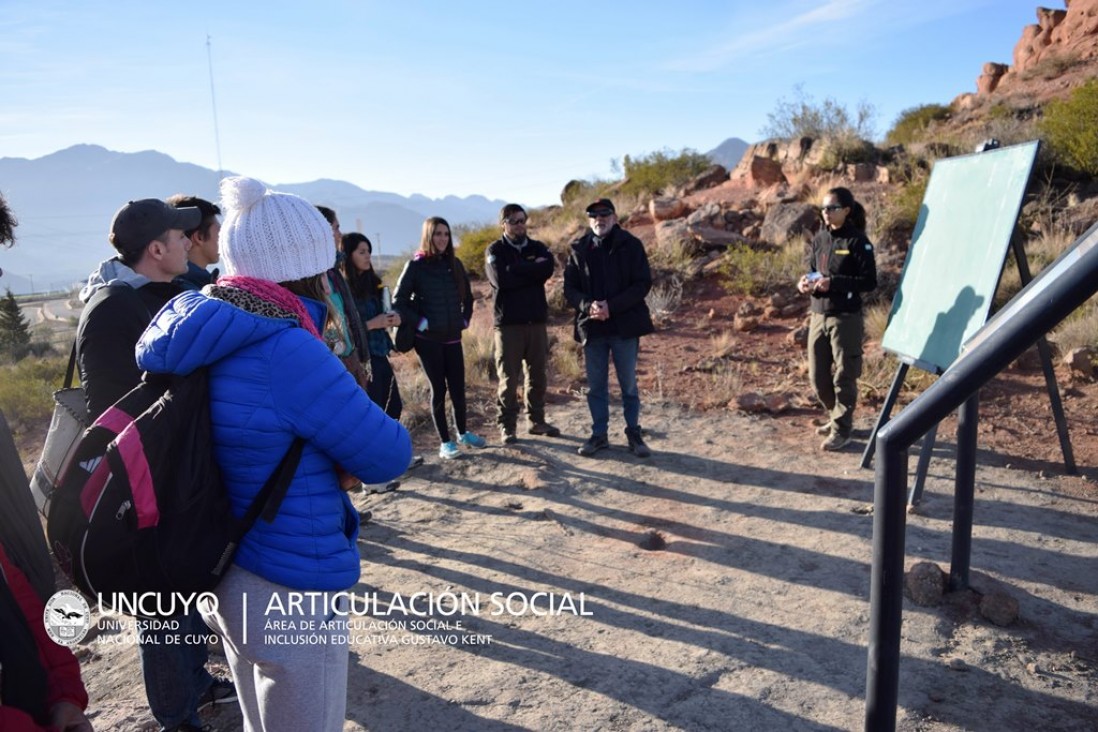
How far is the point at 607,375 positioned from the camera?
5.80 metres

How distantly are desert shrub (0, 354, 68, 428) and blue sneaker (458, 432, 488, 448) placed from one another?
6.34 metres

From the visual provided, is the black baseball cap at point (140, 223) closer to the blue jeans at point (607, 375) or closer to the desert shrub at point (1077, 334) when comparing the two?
the blue jeans at point (607, 375)

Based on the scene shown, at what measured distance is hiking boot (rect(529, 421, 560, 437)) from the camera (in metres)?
6.41

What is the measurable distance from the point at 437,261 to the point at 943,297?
11.7 feet

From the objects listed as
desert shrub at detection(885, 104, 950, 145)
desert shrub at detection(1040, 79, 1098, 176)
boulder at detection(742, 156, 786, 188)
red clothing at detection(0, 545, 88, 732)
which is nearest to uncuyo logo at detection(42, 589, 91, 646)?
red clothing at detection(0, 545, 88, 732)

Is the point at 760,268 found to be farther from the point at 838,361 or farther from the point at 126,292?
the point at 126,292

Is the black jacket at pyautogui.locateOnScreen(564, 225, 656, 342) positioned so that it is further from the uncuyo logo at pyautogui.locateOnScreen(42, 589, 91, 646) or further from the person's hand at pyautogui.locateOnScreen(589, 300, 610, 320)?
the uncuyo logo at pyautogui.locateOnScreen(42, 589, 91, 646)

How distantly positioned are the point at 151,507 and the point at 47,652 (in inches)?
14.2

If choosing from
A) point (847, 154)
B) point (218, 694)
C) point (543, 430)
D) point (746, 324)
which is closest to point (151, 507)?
point (218, 694)

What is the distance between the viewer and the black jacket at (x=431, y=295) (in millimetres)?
5723

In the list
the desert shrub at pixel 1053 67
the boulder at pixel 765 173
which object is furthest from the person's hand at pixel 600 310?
the desert shrub at pixel 1053 67

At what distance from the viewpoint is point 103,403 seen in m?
2.49

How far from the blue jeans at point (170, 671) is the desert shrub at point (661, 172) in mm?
17719

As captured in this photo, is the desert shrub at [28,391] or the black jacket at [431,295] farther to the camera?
the desert shrub at [28,391]
